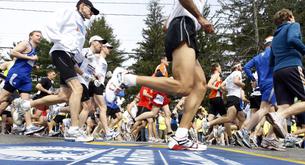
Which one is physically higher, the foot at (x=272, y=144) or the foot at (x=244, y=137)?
Answer: the foot at (x=244, y=137)

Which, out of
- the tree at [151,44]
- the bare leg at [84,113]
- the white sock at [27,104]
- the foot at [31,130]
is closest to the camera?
the white sock at [27,104]

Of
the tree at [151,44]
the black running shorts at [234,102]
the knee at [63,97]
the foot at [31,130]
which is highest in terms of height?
the tree at [151,44]

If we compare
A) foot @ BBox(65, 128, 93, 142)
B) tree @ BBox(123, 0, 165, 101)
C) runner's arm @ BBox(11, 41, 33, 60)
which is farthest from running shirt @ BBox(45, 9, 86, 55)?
tree @ BBox(123, 0, 165, 101)

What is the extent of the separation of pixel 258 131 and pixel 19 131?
5.41 m

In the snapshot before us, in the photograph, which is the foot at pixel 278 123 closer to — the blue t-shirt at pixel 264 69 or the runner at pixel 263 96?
the runner at pixel 263 96

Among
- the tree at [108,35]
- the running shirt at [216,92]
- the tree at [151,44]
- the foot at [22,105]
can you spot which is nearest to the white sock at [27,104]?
the foot at [22,105]

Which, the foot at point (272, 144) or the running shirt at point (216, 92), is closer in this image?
the foot at point (272, 144)

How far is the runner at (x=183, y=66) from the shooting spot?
4.07 m

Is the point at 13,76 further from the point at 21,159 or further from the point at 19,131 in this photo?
the point at 21,159

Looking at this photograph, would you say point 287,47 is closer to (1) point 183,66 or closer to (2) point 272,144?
(2) point 272,144

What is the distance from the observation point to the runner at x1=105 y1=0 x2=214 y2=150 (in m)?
4.07

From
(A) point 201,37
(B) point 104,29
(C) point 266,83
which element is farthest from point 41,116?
(B) point 104,29

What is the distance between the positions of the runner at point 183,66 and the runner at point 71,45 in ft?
5.04

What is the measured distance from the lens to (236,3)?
1281 inches
